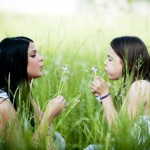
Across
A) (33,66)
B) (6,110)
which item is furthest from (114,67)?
(6,110)

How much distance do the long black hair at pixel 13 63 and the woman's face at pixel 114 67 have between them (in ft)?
1.70

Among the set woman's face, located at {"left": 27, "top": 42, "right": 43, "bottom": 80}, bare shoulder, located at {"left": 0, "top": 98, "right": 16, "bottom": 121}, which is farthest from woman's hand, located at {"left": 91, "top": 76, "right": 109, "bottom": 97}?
bare shoulder, located at {"left": 0, "top": 98, "right": 16, "bottom": 121}

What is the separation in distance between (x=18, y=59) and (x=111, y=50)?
64cm

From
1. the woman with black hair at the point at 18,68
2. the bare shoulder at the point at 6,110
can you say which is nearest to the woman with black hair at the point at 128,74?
the woman with black hair at the point at 18,68

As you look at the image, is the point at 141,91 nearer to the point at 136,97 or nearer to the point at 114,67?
the point at 136,97

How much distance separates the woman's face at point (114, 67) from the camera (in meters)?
3.02

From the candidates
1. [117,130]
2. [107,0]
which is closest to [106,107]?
[117,130]

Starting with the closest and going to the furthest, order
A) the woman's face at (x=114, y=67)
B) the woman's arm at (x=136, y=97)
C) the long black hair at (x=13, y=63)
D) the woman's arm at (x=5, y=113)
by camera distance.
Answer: the woman's arm at (x=5, y=113) < the woman's arm at (x=136, y=97) < the long black hair at (x=13, y=63) < the woman's face at (x=114, y=67)

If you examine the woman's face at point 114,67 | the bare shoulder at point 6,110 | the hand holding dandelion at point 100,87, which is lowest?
the bare shoulder at point 6,110

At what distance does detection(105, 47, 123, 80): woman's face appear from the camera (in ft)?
9.90

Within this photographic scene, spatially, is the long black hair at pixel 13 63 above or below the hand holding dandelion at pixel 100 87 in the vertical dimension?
above

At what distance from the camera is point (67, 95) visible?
3.59 meters

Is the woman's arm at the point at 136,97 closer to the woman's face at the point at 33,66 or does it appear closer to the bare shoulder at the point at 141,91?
the bare shoulder at the point at 141,91

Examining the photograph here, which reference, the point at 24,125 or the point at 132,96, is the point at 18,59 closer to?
the point at 24,125
